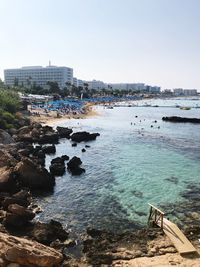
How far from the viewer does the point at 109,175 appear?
37.7 m

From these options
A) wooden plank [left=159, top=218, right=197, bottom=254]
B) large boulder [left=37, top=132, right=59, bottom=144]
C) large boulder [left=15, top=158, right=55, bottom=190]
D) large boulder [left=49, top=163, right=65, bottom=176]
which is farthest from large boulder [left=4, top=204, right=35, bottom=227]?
large boulder [left=37, top=132, right=59, bottom=144]

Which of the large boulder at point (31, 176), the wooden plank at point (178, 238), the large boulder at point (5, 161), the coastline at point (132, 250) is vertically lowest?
the coastline at point (132, 250)

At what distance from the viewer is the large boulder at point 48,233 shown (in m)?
20.7

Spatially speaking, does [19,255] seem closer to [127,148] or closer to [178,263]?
[178,263]

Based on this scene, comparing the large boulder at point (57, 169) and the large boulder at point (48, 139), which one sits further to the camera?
the large boulder at point (48, 139)

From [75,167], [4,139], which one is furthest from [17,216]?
[4,139]

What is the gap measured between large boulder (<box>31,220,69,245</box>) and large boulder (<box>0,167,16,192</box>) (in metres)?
8.26

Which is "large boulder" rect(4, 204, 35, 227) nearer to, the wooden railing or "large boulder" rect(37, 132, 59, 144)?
the wooden railing

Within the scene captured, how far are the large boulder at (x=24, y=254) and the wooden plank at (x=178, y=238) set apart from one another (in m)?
6.78

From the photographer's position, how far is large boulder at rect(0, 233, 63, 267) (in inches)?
609

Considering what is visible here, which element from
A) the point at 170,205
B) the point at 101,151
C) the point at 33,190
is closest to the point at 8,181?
the point at 33,190

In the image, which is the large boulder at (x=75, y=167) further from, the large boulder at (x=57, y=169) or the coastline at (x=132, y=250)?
the coastline at (x=132, y=250)

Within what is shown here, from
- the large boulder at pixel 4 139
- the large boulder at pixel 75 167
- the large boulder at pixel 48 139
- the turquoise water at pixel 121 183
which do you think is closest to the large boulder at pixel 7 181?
the turquoise water at pixel 121 183

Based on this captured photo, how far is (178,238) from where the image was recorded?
A: 20344mm
